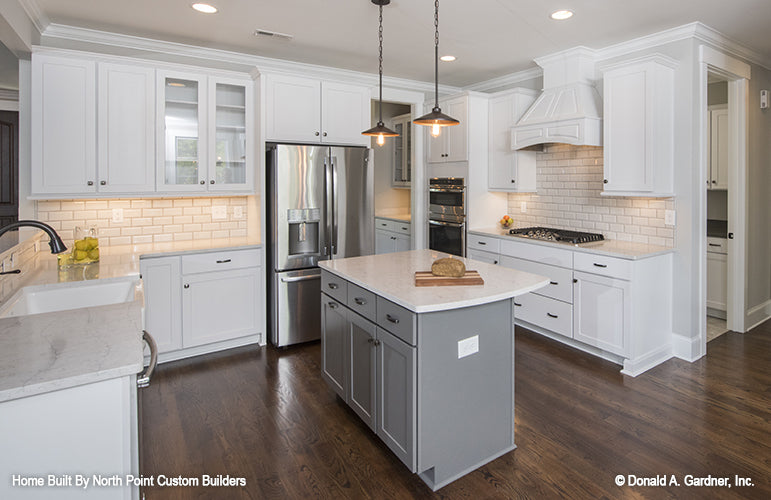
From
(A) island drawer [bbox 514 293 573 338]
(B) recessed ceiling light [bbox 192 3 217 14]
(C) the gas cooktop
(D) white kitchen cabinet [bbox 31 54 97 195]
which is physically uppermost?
(B) recessed ceiling light [bbox 192 3 217 14]

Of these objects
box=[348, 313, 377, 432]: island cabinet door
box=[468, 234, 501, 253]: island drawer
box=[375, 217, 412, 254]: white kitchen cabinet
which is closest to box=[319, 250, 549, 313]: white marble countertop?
box=[348, 313, 377, 432]: island cabinet door

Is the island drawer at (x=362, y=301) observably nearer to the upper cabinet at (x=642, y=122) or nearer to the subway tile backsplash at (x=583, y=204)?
the upper cabinet at (x=642, y=122)

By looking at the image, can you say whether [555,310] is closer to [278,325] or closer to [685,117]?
[685,117]

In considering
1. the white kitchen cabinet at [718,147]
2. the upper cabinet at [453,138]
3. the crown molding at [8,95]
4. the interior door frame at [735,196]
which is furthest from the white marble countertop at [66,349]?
the white kitchen cabinet at [718,147]

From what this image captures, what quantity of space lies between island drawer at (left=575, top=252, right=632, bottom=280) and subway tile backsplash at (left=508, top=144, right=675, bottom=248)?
25.4 inches

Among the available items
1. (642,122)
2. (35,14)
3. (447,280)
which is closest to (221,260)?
(35,14)

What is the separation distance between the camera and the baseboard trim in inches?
146

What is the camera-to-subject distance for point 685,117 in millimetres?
3619

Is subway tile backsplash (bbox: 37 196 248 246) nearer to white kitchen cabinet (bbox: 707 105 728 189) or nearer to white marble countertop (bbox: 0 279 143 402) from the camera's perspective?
white marble countertop (bbox: 0 279 143 402)

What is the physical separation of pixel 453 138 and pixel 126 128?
3.11 m

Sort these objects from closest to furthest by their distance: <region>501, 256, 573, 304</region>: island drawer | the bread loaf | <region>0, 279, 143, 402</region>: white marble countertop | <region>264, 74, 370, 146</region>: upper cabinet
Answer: <region>0, 279, 143, 402</region>: white marble countertop → the bread loaf → <region>501, 256, 573, 304</region>: island drawer → <region>264, 74, 370, 146</region>: upper cabinet

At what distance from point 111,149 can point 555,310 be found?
12.8 ft

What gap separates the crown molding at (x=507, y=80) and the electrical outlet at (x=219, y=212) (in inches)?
128

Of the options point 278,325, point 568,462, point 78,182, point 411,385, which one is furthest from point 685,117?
point 78,182
